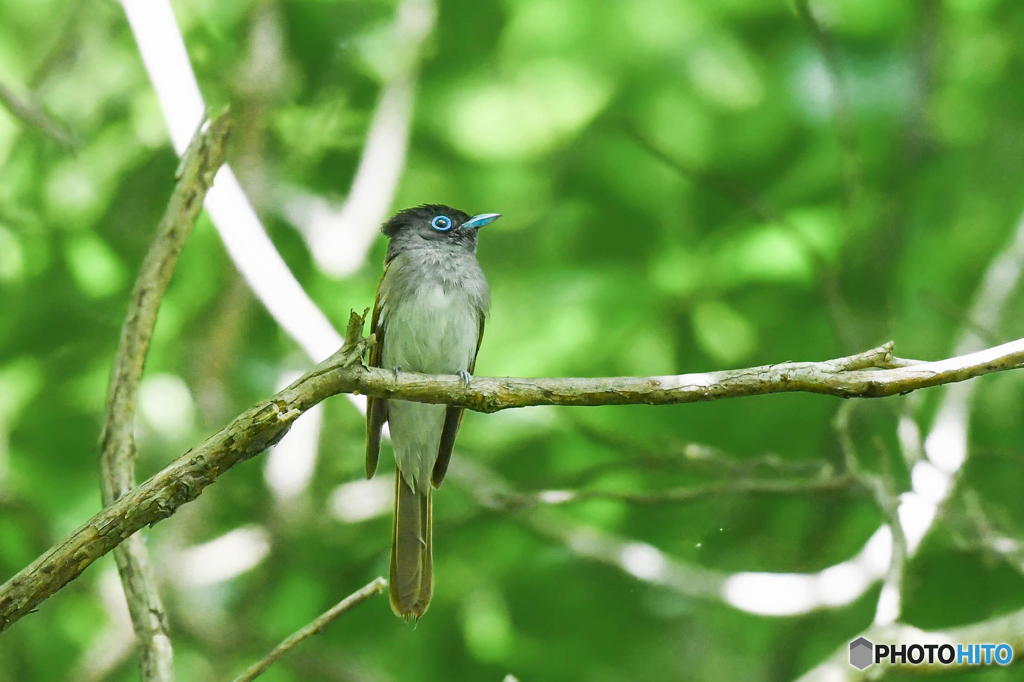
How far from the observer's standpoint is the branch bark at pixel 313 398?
2498 mm

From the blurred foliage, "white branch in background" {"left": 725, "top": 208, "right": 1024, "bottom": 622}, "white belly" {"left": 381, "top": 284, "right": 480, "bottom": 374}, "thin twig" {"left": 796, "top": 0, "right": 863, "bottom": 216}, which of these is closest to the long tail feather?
"white belly" {"left": 381, "top": 284, "right": 480, "bottom": 374}

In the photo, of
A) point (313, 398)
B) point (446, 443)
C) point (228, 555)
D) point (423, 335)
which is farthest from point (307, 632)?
point (228, 555)

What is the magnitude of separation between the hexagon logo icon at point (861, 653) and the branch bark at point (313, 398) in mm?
1509

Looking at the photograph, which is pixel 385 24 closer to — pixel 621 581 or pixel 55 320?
pixel 55 320

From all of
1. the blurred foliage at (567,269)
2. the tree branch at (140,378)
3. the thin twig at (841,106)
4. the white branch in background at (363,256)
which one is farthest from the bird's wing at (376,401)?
A: the thin twig at (841,106)

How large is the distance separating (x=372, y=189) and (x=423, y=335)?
5.26 feet

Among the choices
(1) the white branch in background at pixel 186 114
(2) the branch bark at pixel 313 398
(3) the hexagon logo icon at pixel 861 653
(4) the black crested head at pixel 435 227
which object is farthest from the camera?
(4) the black crested head at pixel 435 227

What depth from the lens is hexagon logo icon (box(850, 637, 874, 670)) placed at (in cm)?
376

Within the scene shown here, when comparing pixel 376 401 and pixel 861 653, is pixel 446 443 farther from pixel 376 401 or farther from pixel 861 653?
pixel 861 653

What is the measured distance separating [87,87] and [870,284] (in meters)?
5.11

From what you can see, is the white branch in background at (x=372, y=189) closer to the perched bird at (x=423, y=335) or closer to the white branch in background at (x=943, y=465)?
the perched bird at (x=423, y=335)

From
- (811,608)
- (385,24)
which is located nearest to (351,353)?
(811,608)

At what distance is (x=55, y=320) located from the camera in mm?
6355

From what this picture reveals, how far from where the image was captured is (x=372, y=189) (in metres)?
5.74
